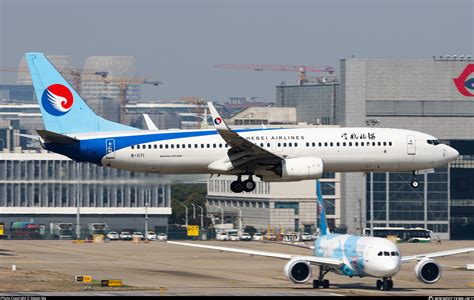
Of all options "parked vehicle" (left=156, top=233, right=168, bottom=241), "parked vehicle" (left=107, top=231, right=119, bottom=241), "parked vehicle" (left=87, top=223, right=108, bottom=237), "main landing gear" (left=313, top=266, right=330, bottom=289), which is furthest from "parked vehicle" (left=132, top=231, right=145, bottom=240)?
"main landing gear" (left=313, top=266, right=330, bottom=289)

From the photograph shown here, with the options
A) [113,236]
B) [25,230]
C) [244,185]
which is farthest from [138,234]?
[244,185]

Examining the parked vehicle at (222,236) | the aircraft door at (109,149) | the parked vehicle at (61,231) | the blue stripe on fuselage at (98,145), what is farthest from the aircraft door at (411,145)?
the parked vehicle at (61,231)

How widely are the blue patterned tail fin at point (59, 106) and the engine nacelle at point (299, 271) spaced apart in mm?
15775

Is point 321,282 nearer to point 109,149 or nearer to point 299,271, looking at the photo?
point 299,271

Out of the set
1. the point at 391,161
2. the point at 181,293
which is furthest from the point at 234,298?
the point at 391,161

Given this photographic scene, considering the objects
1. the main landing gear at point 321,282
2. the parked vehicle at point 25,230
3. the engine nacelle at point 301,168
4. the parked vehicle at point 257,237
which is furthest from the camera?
the parked vehicle at point 257,237

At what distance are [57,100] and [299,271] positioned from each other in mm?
22132

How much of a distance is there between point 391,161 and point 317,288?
35.6ft

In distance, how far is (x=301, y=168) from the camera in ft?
294

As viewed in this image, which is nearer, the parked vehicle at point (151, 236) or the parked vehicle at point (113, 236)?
the parked vehicle at point (151, 236)

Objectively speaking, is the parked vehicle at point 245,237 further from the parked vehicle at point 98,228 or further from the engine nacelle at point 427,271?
the engine nacelle at point 427,271

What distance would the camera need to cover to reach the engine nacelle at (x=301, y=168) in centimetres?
8969

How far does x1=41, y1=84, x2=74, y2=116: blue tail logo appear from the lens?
9297cm

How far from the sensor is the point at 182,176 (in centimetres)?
10169
